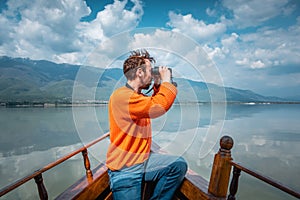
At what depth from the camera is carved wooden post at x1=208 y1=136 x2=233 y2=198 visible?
1756mm

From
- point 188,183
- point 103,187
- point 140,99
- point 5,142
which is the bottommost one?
point 5,142

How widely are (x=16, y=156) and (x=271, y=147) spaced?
2384cm

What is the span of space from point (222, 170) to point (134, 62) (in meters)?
1.20

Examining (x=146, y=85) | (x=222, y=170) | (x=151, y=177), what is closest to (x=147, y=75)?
(x=146, y=85)

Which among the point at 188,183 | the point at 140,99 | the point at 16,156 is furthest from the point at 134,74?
the point at 16,156

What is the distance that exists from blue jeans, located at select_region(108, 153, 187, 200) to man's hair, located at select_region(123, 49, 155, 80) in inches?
29.3

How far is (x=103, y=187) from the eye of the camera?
2.25 metres

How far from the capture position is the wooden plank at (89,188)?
184cm

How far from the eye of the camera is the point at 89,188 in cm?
201

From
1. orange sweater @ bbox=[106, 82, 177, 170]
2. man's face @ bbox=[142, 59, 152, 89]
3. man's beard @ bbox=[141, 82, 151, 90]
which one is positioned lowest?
orange sweater @ bbox=[106, 82, 177, 170]

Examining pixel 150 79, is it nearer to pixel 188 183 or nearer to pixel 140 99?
pixel 140 99

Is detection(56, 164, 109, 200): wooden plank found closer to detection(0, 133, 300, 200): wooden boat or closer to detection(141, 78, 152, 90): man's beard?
detection(0, 133, 300, 200): wooden boat

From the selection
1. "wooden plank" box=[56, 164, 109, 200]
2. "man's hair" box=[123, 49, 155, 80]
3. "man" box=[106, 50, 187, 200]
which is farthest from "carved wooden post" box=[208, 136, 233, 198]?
"wooden plank" box=[56, 164, 109, 200]

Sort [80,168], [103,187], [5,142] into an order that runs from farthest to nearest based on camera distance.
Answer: [5,142]
[80,168]
[103,187]
